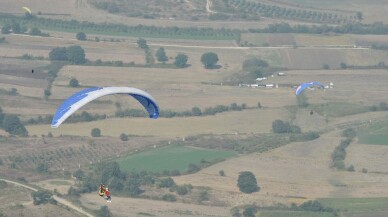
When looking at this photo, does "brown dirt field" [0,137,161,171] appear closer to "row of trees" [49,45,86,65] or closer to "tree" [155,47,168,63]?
"row of trees" [49,45,86,65]

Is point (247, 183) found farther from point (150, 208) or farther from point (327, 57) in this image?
point (327, 57)

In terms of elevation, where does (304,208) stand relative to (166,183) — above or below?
below

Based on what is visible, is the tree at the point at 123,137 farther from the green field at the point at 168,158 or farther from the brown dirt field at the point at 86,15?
the brown dirt field at the point at 86,15

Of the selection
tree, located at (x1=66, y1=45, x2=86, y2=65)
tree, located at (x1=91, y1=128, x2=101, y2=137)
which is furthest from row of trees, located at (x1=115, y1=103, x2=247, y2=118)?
tree, located at (x1=66, y1=45, x2=86, y2=65)

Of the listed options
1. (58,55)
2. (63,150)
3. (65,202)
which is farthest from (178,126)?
(58,55)

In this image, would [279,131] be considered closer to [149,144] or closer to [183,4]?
[149,144]

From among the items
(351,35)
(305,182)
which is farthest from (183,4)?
(305,182)

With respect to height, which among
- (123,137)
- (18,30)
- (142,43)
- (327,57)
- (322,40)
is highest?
(322,40)
